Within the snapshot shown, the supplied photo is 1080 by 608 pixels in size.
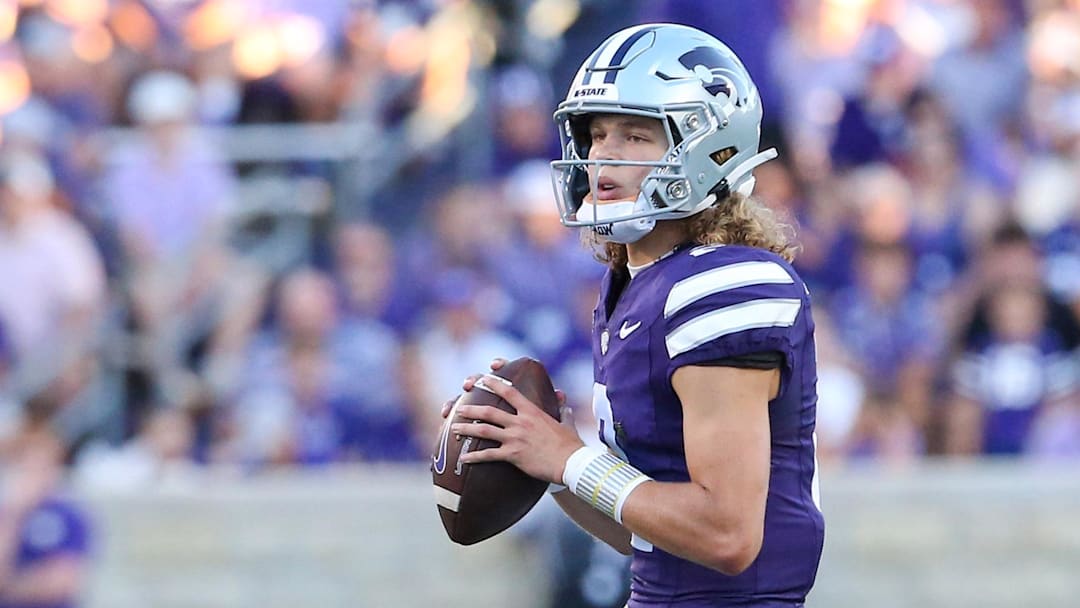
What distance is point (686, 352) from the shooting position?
2857 millimetres

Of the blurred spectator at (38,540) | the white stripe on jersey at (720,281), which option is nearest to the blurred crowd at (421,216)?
the blurred spectator at (38,540)

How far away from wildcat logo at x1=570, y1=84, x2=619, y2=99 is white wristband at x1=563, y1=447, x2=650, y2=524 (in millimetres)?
652

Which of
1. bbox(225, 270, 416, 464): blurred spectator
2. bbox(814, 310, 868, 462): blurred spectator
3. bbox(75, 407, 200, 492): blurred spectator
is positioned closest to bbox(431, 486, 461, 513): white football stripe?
bbox(814, 310, 868, 462): blurred spectator

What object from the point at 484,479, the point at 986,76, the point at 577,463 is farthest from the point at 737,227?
the point at 986,76

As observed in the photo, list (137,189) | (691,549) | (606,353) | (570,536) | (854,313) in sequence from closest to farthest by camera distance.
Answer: (691,549) → (606,353) → (570,536) → (854,313) → (137,189)

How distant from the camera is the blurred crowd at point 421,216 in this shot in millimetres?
7266

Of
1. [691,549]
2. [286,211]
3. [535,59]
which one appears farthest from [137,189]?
[691,549]

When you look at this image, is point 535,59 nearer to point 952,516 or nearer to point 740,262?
point 952,516

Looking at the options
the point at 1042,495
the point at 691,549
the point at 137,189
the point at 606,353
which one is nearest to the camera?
the point at 691,549

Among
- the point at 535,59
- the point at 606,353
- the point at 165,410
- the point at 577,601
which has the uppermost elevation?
the point at 535,59

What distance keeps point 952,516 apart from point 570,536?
75.4 inches

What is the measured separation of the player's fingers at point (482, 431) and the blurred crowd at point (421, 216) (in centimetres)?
349

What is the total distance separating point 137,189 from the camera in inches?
316

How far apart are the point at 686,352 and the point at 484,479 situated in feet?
1.55
